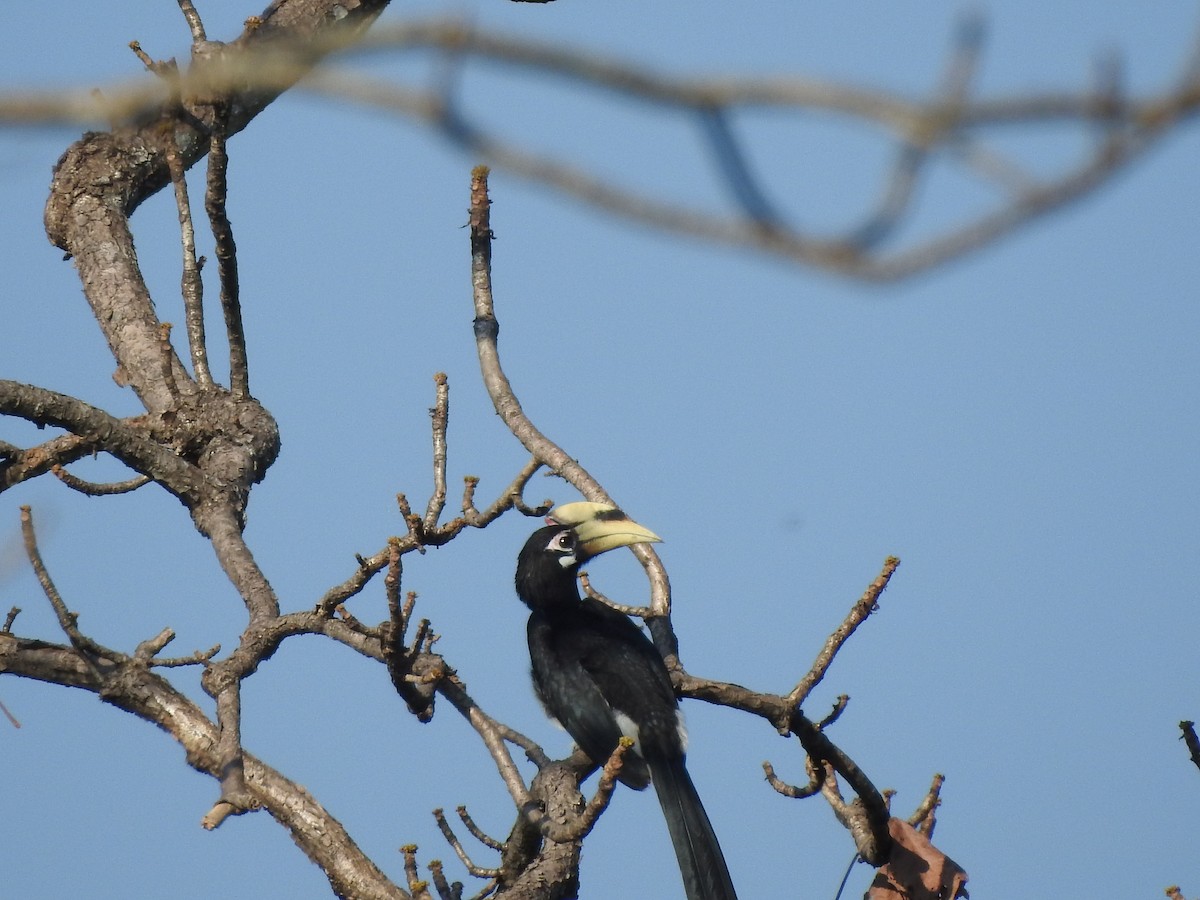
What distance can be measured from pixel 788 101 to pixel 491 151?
10.1 inches

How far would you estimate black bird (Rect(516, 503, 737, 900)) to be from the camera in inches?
186

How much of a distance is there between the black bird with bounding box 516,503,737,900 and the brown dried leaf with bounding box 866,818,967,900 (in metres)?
0.51

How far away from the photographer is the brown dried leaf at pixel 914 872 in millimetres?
4363

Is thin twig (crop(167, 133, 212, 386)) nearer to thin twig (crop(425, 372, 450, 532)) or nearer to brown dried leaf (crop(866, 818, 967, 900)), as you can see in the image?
thin twig (crop(425, 372, 450, 532))

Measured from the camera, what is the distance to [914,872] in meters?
4.43

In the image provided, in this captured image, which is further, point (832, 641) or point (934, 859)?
point (934, 859)

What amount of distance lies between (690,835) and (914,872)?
748 mm

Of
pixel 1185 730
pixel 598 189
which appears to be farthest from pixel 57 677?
pixel 598 189

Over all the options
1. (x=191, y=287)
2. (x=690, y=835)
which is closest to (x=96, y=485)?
(x=191, y=287)

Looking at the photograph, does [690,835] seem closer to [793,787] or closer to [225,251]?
[793,787]

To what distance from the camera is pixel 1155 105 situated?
3.63 feet

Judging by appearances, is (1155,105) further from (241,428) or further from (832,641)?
(241,428)

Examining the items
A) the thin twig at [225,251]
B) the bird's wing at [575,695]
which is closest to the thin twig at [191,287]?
the thin twig at [225,251]

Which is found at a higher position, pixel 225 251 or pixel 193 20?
pixel 193 20
